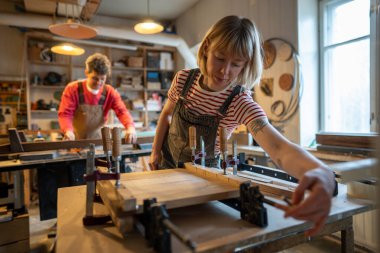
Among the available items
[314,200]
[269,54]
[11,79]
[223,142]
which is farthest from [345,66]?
[11,79]

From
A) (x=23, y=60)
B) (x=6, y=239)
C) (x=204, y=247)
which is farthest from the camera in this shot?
(x=23, y=60)

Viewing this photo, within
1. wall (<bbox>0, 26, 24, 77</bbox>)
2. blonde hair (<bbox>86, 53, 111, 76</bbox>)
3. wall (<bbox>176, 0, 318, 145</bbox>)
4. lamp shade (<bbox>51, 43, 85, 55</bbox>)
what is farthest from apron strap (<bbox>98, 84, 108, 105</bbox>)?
wall (<bbox>0, 26, 24, 77</bbox>)

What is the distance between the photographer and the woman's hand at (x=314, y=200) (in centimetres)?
61

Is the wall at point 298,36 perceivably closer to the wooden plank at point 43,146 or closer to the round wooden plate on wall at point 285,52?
the round wooden plate on wall at point 285,52

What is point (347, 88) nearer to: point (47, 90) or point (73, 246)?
point (73, 246)

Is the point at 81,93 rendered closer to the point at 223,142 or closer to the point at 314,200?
the point at 223,142

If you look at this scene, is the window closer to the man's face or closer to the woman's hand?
the woman's hand

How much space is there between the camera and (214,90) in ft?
4.06

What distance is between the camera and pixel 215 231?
29.0 inches

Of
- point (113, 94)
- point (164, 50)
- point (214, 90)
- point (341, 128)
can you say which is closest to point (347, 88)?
point (341, 128)

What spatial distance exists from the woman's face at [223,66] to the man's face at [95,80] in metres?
1.84

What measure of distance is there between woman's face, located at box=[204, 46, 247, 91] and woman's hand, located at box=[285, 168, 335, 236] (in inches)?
22.6

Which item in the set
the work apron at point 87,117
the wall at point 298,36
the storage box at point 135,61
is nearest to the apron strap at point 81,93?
the work apron at point 87,117

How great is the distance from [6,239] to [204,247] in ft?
7.24
